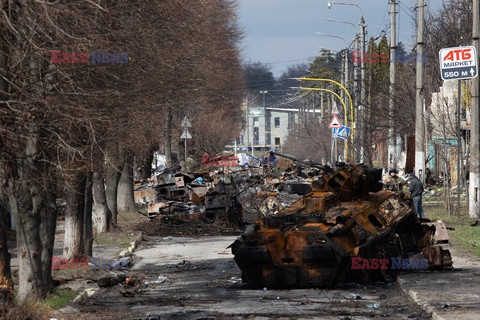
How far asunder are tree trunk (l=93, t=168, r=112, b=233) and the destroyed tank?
Answer: 35.5ft

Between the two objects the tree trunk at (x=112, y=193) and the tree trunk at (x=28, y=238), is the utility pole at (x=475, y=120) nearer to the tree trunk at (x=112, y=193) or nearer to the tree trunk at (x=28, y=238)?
the tree trunk at (x=112, y=193)

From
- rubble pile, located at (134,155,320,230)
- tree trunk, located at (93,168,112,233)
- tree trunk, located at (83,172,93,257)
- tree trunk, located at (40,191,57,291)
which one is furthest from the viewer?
rubble pile, located at (134,155,320,230)

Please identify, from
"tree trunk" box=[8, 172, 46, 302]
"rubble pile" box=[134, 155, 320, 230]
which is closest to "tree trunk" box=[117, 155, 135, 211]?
"rubble pile" box=[134, 155, 320, 230]

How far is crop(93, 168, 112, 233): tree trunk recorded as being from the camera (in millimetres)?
30609

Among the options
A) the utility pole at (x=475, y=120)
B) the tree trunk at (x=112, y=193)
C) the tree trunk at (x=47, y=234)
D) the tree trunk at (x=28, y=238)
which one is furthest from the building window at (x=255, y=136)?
the tree trunk at (x=28, y=238)

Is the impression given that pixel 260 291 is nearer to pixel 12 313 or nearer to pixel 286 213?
pixel 286 213

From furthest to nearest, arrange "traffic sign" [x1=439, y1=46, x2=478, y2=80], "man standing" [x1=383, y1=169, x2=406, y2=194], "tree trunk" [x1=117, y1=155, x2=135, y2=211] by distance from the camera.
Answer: "tree trunk" [x1=117, y1=155, x2=135, y2=211]
"man standing" [x1=383, y1=169, x2=406, y2=194]
"traffic sign" [x1=439, y1=46, x2=478, y2=80]

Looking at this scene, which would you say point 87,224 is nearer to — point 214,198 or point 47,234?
point 47,234

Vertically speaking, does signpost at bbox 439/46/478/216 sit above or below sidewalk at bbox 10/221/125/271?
above

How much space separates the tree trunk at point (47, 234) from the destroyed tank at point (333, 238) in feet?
11.3

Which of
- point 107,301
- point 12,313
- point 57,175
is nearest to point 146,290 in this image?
point 107,301

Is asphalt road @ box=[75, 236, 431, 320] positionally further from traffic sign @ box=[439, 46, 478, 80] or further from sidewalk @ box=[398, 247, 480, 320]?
traffic sign @ box=[439, 46, 478, 80]

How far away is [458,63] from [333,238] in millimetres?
10900

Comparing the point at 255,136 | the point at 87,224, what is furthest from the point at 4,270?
the point at 255,136
